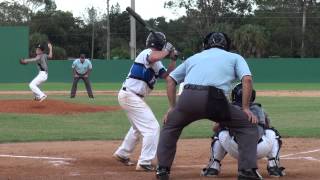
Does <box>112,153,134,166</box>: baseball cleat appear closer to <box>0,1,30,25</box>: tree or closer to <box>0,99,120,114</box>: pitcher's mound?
<box>0,99,120,114</box>: pitcher's mound

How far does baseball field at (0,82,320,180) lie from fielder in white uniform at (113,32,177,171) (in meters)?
0.37

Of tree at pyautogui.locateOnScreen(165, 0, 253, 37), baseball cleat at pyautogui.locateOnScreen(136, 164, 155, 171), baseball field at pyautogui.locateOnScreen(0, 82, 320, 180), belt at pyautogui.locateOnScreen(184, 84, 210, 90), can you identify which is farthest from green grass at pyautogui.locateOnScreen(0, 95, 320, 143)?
tree at pyautogui.locateOnScreen(165, 0, 253, 37)

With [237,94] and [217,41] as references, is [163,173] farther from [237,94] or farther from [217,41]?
[217,41]

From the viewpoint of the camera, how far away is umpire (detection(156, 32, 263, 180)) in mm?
7344

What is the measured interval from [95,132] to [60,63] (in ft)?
124

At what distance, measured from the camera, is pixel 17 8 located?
9650 centimetres

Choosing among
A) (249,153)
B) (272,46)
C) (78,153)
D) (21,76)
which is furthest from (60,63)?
(249,153)

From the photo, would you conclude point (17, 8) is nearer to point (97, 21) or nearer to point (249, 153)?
point (97, 21)

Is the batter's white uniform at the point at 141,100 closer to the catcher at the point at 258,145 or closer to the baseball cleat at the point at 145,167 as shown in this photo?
the baseball cleat at the point at 145,167

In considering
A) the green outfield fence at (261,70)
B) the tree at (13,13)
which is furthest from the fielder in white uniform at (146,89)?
the tree at (13,13)

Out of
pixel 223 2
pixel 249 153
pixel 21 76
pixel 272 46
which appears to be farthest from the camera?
pixel 223 2

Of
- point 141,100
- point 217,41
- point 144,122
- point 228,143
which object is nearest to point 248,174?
point 228,143

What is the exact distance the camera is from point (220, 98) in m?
7.34

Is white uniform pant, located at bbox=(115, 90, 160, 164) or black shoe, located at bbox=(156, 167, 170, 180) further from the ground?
white uniform pant, located at bbox=(115, 90, 160, 164)
